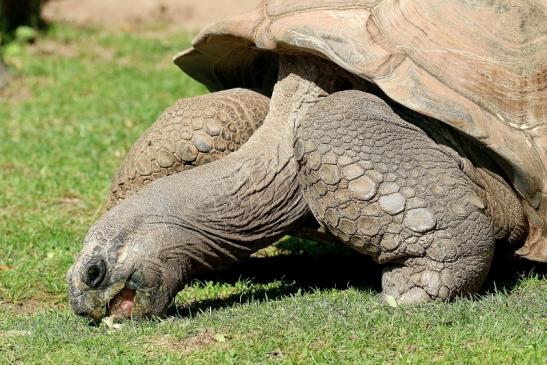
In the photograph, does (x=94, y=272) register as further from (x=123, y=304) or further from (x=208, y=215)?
(x=208, y=215)

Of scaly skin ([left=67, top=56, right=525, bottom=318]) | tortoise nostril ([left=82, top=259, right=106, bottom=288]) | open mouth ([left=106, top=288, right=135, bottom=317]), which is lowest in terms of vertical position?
open mouth ([left=106, top=288, right=135, bottom=317])

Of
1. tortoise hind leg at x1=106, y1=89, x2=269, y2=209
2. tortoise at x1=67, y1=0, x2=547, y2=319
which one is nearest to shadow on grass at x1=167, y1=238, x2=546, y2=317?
tortoise at x1=67, y1=0, x2=547, y2=319

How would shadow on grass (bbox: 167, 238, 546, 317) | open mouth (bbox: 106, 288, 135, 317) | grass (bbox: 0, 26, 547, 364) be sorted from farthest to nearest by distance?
shadow on grass (bbox: 167, 238, 546, 317) < open mouth (bbox: 106, 288, 135, 317) < grass (bbox: 0, 26, 547, 364)

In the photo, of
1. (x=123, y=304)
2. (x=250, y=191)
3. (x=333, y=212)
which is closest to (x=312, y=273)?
(x=250, y=191)

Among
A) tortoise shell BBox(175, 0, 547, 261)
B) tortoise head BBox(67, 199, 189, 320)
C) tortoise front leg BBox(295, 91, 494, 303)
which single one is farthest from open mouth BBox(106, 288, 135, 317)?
tortoise shell BBox(175, 0, 547, 261)

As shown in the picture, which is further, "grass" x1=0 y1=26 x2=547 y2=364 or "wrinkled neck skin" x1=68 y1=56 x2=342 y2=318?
"wrinkled neck skin" x1=68 y1=56 x2=342 y2=318

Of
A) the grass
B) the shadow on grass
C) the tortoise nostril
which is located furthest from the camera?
the shadow on grass

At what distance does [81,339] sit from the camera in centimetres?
500

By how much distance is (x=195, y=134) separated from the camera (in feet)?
20.0

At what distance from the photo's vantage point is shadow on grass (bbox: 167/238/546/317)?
5812mm

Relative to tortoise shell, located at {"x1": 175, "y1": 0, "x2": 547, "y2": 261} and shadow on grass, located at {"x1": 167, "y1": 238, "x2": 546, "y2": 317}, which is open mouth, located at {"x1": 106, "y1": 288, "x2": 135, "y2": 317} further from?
tortoise shell, located at {"x1": 175, "y1": 0, "x2": 547, "y2": 261}

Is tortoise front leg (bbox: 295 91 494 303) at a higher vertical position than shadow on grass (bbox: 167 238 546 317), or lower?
higher

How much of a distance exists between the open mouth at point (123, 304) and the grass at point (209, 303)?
0.42ft

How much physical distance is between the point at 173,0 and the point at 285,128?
9823 millimetres
